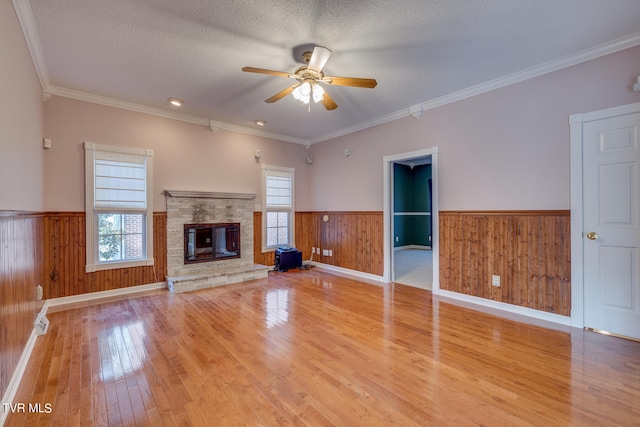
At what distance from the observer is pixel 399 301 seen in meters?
3.92

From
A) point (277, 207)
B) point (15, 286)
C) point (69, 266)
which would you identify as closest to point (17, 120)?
point (15, 286)

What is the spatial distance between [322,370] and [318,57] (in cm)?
272

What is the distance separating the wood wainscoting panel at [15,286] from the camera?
1.83m

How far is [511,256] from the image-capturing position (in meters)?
3.49

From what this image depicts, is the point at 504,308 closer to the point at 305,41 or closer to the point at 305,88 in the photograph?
the point at 305,88

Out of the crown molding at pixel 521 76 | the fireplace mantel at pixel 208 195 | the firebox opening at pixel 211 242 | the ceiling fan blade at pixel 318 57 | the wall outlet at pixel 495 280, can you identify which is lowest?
the wall outlet at pixel 495 280

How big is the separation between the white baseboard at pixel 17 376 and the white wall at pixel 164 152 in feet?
6.41

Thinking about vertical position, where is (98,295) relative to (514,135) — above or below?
below

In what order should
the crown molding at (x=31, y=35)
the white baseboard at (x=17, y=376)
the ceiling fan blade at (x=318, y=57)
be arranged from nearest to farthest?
the white baseboard at (x=17, y=376), the crown molding at (x=31, y=35), the ceiling fan blade at (x=318, y=57)

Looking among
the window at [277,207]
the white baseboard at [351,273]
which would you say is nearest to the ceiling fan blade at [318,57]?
the window at [277,207]

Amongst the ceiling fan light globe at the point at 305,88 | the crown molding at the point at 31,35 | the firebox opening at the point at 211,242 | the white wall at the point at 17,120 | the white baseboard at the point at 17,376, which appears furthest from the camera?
→ the firebox opening at the point at 211,242

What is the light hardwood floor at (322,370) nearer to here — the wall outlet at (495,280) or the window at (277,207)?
the wall outlet at (495,280)

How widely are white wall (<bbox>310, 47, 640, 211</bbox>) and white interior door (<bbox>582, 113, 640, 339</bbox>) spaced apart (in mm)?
209

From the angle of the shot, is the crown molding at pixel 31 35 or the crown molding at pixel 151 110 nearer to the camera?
the crown molding at pixel 31 35
